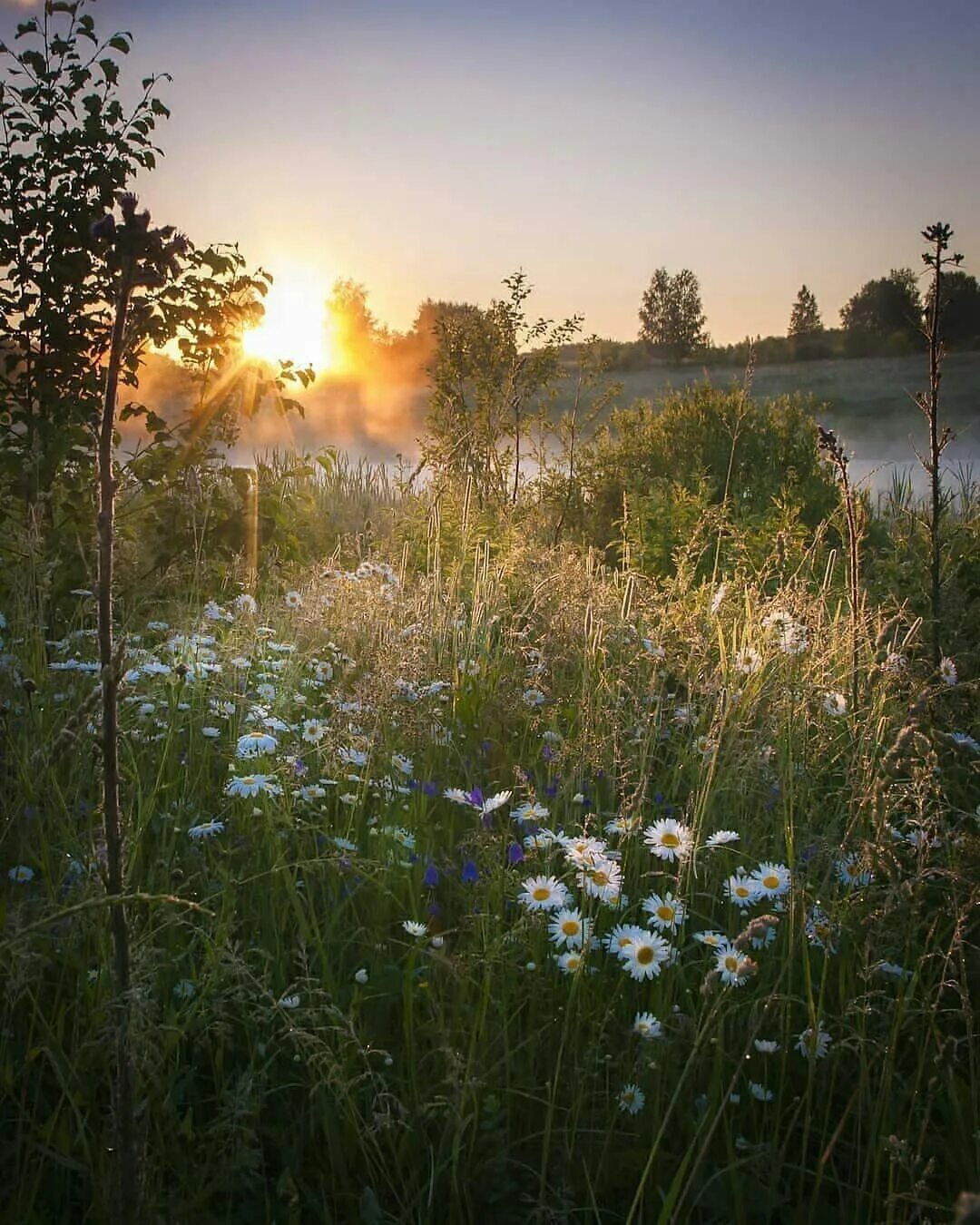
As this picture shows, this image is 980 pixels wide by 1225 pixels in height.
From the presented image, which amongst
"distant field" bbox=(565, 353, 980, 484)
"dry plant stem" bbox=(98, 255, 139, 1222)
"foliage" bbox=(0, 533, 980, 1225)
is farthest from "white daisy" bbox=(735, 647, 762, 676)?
"distant field" bbox=(565, 353, 980, 484)

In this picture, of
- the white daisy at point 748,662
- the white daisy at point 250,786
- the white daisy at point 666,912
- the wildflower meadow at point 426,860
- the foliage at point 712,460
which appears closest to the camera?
the wildflower meadow at point 426,860

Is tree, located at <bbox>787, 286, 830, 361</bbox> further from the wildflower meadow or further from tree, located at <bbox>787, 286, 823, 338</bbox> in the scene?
the wildflower meadow

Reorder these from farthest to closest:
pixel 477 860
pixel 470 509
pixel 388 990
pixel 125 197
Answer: pixel 470 509, pixel 477 860, pixel 388 990, pixel 125 197

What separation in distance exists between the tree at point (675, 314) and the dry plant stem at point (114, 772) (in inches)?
1044

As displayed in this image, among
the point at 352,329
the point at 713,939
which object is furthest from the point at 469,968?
the point at 352,329

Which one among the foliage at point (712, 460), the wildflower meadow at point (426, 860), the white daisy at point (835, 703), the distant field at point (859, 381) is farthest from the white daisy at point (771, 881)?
the distant field at point (859, 381)

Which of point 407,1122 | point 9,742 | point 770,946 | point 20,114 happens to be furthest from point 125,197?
point 20,114

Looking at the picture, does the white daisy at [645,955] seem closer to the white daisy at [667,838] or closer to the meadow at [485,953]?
the meadow at [485,953]

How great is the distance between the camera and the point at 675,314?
26391 millimetres

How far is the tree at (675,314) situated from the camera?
26266 millimetres

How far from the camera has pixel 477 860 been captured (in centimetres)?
207

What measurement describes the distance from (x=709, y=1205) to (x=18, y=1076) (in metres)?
1.17

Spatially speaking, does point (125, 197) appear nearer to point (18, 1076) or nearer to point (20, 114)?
point (18, 1076)

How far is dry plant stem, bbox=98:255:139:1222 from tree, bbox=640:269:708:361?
87.0ft
